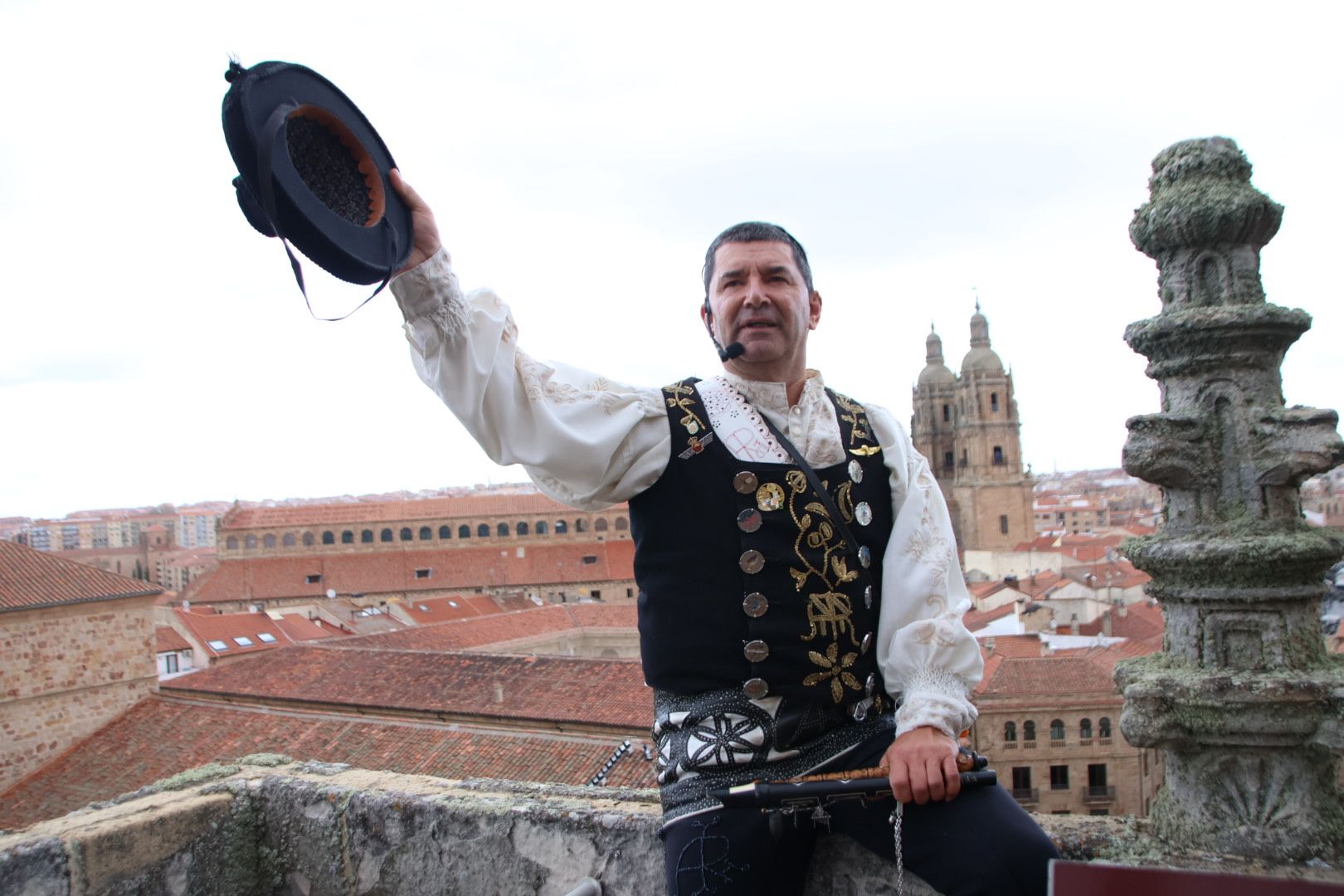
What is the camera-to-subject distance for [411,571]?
5278cm

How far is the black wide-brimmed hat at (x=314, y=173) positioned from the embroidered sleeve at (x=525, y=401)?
114mm

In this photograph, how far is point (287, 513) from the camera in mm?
57562

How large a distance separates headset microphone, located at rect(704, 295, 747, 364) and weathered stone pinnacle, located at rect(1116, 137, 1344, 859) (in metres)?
0.92

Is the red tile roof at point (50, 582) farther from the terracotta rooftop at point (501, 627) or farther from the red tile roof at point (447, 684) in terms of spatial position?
the terracotta rooftop at point (501, 627)

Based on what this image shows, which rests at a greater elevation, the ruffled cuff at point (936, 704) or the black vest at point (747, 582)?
the black vest at point (747, 582)

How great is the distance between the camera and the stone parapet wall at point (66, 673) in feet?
52.0

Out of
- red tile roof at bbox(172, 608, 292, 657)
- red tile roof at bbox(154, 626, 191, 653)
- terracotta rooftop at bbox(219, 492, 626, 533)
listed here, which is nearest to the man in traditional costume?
red tile roof at bbox(154, 626, 191, 653)

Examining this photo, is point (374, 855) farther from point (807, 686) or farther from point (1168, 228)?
point (1168, 228)

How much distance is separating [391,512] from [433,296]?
5828 cm

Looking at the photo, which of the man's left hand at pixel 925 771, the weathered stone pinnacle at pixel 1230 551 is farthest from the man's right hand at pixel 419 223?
the weathered stone pinnacle at pixel 1230 551

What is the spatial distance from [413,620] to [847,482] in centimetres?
3708

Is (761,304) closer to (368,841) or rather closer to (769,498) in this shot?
(769,498)

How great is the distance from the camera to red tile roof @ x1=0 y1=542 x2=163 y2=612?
53.8 feet

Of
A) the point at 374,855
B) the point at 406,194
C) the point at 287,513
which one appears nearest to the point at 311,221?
the point at 406,194
